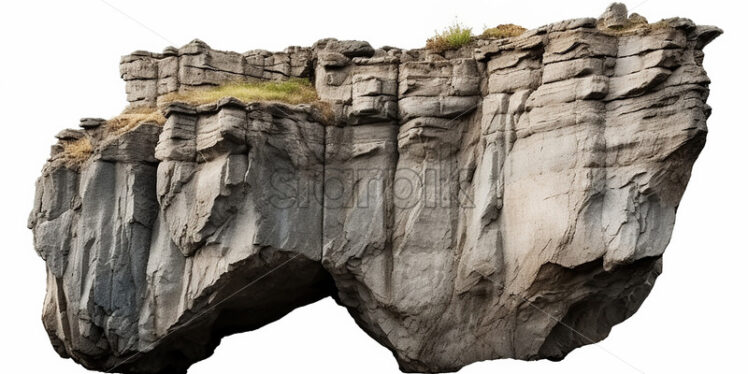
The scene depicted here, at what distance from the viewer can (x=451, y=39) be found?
94.3ft

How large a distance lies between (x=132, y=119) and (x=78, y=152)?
137 centimetres

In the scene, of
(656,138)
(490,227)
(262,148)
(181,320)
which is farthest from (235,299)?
(656,138)

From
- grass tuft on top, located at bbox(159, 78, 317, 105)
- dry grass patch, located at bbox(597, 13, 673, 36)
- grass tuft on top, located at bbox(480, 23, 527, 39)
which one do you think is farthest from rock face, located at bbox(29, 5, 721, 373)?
grass tuft on top, located at bbox(480, 23, 527, 39)

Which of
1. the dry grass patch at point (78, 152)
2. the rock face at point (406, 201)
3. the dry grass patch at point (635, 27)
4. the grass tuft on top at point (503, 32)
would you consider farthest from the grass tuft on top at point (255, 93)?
the dry grass patch at point (635, 27)

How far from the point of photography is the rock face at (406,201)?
84.6 ft

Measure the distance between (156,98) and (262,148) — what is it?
391cm

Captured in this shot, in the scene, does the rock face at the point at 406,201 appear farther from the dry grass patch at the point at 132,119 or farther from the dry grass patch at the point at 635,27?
the dry grass patch at the point at 132,119

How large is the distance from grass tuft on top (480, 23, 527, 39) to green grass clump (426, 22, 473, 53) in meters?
0.33

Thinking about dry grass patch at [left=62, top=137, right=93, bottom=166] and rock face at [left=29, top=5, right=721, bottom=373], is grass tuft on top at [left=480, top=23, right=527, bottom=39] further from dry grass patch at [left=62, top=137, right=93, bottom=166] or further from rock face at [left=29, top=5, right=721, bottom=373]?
dry grass patch at [left=62, top=137, right=93, bottom=166]

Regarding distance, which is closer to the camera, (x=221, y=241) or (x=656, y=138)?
(x=656, y=138)

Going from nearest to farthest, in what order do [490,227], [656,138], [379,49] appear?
[656,138], [490,227], [379,49]

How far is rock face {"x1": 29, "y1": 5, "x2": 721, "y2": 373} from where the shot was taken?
2580cm

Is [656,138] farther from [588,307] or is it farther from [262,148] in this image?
[262,148]

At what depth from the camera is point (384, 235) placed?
2794 cm
